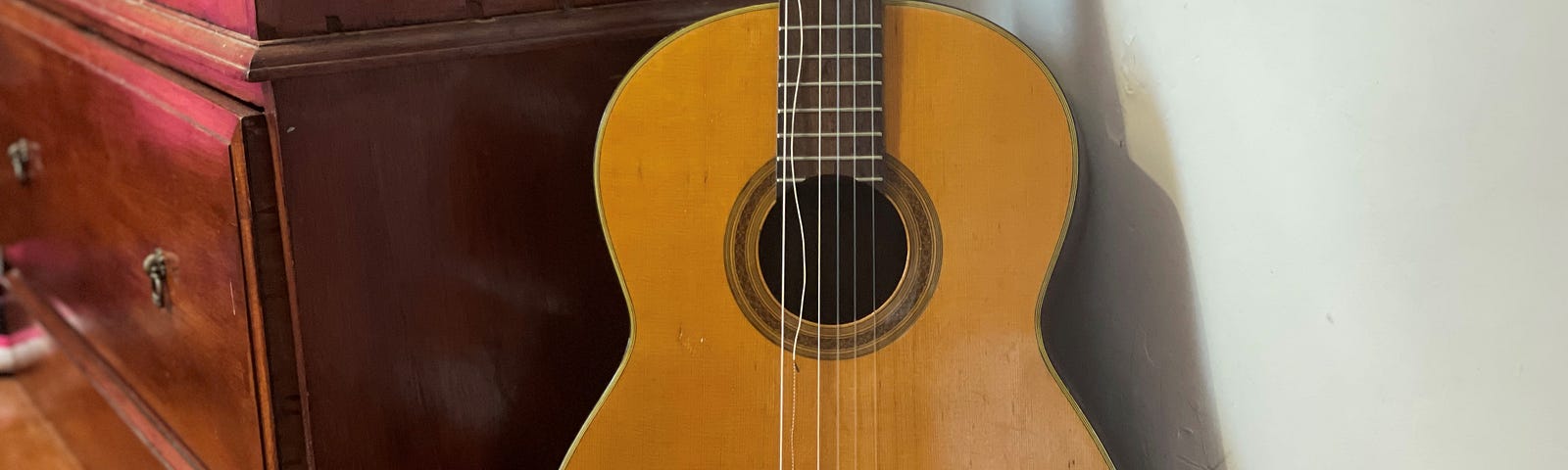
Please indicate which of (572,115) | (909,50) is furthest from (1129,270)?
(572,115)

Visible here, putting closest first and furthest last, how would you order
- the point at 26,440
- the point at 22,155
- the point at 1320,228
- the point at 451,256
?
the point at 1320,228 < the point at 451,256 < the point at 22,155 < the point at 26,440

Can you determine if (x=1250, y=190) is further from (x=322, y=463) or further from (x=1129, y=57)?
(x=322, y=463)

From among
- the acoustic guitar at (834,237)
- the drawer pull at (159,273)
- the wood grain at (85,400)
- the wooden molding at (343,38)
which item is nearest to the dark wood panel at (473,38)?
the wooden molding at (343,38)

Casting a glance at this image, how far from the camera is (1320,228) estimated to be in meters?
0.71

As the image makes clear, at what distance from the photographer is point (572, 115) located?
862mm

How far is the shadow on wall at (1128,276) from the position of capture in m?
0.83

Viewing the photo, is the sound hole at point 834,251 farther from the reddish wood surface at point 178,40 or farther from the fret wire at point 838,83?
the reddish wood surface at point 178,40

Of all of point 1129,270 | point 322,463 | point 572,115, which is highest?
point 572,115

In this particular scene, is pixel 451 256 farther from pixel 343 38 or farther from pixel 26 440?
pixel 26 440

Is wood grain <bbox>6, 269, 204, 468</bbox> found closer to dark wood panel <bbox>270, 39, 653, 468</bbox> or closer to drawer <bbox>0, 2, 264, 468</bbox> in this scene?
drawer <bbox>0, 2, 264, 468</bbox>

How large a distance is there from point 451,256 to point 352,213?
84 mm

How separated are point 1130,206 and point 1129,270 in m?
0.06

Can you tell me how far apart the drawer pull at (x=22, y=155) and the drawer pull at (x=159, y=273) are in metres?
0.36

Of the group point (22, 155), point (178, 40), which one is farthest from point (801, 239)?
point (22, 155)
